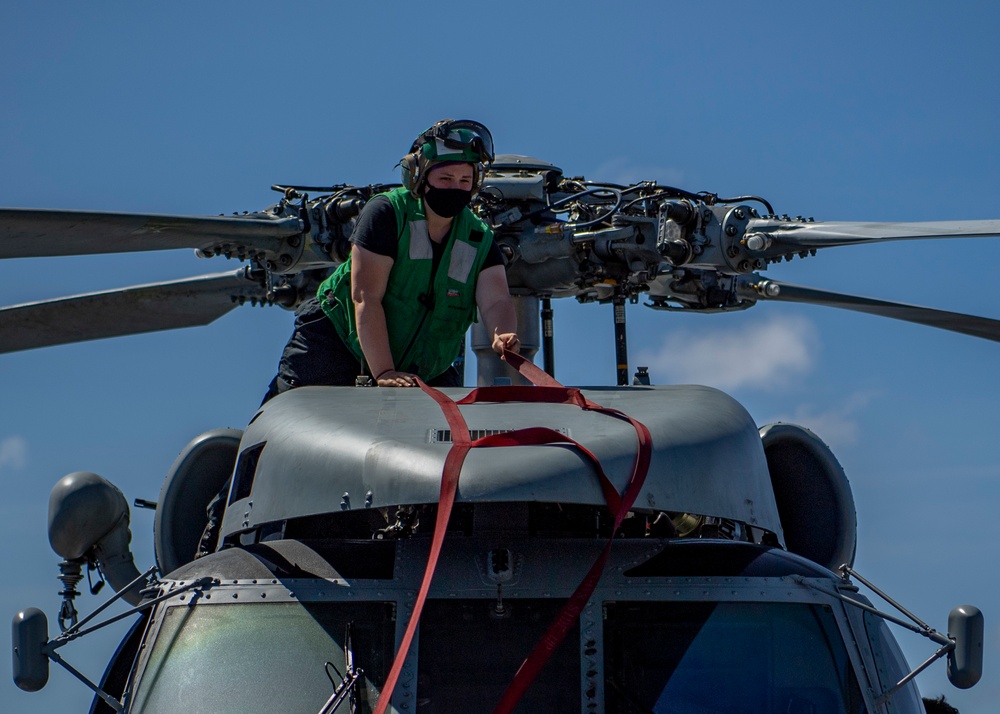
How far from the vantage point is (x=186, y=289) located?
29.6 ft

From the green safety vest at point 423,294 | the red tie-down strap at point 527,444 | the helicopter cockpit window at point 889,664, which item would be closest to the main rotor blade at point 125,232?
the green safety vest at point 423,294

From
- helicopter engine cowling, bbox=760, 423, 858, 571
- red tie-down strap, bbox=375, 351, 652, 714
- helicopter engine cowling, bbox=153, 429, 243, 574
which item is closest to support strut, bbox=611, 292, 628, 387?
helicopter engine cowling, bbox=760, 423, 858, 571

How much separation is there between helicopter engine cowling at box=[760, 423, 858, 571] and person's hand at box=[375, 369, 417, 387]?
192cm

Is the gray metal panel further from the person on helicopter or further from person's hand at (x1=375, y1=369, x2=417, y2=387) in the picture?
the person on helicopter

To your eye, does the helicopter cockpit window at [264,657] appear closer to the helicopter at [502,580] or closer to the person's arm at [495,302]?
the helicopter at [502,580]

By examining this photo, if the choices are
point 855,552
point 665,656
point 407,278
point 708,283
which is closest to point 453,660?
point 665,656

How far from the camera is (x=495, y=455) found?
16.0 feet

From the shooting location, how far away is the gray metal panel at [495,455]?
482 cm

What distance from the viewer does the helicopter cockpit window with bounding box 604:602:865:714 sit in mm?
5098

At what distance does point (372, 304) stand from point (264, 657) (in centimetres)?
202

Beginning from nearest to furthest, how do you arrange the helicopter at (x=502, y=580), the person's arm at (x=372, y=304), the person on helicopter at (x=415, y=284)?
1. the helicopter at (x=502, y=580)
2. the person's arm at (x=372, y=304)
3. the person on helicopter at (x=415, y=284)

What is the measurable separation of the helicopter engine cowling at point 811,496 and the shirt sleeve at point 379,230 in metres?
2.07

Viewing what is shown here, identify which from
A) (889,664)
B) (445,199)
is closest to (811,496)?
(889,664)

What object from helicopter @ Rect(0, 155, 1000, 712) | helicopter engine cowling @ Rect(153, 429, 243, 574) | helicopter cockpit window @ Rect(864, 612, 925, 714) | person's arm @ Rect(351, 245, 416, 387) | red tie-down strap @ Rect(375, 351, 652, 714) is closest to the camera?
red tie-down strap @ Rect(375, 351, 652, 714)
